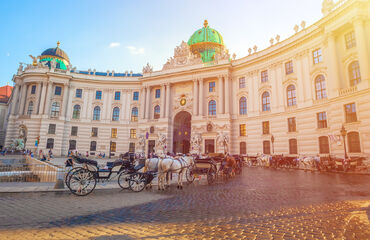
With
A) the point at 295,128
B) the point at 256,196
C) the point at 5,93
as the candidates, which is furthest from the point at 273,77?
the point at 5,93

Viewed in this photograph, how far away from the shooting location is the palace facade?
22703mm

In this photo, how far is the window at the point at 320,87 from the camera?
86.5 feet

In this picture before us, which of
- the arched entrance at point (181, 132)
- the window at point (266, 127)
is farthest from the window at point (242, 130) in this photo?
the arched entrance at point (181, 132)

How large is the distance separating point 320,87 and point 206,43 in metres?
27.8

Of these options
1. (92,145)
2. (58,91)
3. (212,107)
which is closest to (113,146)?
(92,145)

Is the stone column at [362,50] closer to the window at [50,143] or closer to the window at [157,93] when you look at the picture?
the window at [157,93]

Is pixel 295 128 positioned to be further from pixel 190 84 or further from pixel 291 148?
pixel 190 84

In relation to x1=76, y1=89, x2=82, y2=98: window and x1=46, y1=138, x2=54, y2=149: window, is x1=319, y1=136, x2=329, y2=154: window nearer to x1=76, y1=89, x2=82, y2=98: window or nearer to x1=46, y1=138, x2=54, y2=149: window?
x1=76, y1=89, x2=82, y2=98: window

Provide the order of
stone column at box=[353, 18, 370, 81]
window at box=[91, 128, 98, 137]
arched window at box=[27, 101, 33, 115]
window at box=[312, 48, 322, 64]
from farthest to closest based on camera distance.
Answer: window at box=[91, 128, 98, 137]
arched window at box=[27, 101, 33, 115]
window at box=[312, 48, 322, 64]
stone column at box=[353, 18, 370, 81]

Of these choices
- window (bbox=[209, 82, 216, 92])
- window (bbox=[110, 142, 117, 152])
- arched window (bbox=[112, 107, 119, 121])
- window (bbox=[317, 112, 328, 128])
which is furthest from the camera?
arched window (bbox=[112, 107, 119, 121])

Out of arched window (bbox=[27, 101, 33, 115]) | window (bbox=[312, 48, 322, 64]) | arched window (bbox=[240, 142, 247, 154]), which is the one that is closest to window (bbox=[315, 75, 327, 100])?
window (bbox=[312, 48, 322, 64])

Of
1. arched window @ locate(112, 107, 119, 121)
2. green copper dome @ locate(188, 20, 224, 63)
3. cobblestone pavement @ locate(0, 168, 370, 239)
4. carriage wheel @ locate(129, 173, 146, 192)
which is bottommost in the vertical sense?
cobblestone pavement @ locate(0, 168, 370, 239)

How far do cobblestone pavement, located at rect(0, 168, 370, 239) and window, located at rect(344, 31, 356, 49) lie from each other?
21955 millimetres

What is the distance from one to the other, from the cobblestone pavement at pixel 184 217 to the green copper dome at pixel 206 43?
42.7m
